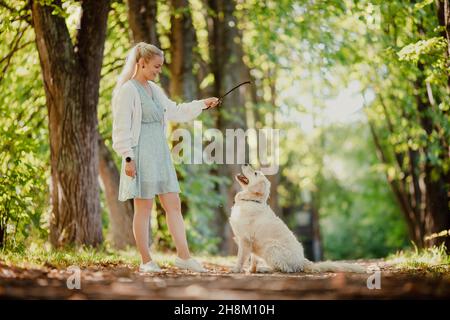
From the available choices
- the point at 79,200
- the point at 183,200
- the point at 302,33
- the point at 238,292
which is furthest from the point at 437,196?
the point at 238,292

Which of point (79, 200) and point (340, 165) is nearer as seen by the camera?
point (79, 200)

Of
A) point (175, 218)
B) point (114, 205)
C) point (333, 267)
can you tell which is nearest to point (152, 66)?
point (175, 218)

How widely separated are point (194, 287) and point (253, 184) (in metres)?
2.37

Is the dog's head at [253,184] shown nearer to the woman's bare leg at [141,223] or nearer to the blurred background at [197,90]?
the woman's bare leg at [141,223]

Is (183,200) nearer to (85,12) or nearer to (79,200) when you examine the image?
(79,200)

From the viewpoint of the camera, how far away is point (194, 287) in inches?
187

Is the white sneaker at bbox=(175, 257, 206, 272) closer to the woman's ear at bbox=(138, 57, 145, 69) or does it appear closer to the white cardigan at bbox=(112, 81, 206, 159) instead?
the white cardigan at bbox=(112, 81, 206, 159)

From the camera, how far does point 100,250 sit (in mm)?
8289

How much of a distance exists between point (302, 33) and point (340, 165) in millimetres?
24314

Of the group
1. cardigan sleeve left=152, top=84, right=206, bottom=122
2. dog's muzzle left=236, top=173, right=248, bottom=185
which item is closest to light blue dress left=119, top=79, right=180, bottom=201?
cardigan sleeve left=152, top=84, right=206, bottom=122

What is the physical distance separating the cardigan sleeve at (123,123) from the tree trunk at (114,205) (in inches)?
201

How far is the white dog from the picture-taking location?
6.78 metres
